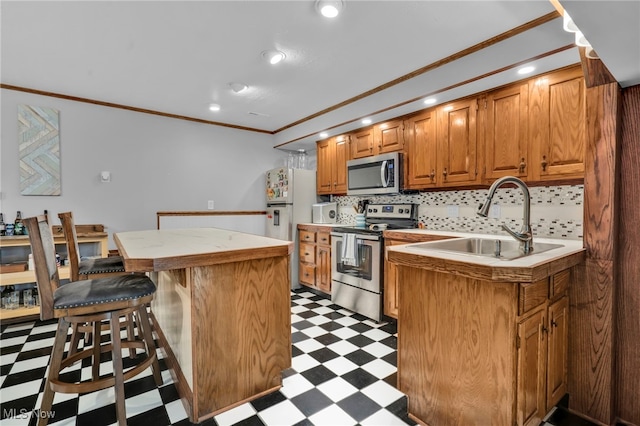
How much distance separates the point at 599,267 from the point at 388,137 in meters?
2.27

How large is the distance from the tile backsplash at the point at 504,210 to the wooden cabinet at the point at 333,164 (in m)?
0.80

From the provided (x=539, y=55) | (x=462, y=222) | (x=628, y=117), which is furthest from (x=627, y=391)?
(x=539, y=55)

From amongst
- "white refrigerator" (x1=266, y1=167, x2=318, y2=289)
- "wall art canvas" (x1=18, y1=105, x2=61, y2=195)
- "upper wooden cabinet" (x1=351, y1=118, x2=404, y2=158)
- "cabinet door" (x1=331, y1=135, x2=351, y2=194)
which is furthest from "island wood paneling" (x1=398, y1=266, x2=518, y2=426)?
"wall art canvas" (x1=18, y1=105, x2=61, y2=195)

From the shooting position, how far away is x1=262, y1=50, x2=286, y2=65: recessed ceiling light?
248 centimetres

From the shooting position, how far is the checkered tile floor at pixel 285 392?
164 centimetres

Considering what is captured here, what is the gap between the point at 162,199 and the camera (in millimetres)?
4168

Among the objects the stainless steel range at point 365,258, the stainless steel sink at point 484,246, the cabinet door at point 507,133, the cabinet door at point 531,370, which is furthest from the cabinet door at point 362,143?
the cabinet door at point 531,370

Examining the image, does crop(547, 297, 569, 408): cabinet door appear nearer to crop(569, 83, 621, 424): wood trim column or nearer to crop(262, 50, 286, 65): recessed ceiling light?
crop(569, 83, 621, 424): wood trim column

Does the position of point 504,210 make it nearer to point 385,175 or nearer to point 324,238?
point 385,175

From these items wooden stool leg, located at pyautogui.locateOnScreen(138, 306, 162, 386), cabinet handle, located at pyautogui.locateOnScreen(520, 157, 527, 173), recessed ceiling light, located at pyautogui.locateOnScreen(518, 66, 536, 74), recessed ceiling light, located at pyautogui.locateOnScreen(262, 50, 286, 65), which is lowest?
wooden stool leg, located at pyautogui.locateOnScreen(138, 306, 162, 386)

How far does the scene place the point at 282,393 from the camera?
73.1 inches

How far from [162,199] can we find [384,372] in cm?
353

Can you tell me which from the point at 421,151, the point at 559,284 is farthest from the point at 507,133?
the point at 559,284

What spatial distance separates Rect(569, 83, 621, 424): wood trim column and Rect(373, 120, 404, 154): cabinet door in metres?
1.78
